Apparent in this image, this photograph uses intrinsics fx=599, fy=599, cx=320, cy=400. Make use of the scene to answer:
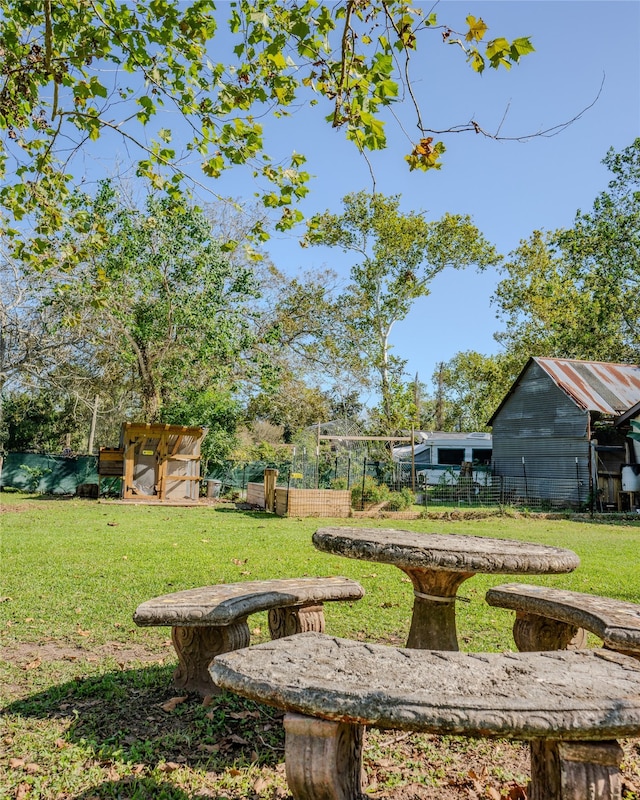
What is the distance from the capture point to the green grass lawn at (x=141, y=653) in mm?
2928

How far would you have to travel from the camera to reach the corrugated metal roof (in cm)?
2555

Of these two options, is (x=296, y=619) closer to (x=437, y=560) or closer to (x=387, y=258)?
(x=437, y=560)

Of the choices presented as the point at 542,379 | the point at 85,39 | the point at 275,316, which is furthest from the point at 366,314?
the point at 85,39

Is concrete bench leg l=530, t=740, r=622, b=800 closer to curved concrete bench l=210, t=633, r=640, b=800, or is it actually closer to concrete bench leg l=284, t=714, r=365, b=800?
curved concrete bench l=210, t=633, r=640, b=800

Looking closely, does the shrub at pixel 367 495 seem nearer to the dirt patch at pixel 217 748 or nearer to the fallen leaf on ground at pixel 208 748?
the dirt patch at pixel 217 748

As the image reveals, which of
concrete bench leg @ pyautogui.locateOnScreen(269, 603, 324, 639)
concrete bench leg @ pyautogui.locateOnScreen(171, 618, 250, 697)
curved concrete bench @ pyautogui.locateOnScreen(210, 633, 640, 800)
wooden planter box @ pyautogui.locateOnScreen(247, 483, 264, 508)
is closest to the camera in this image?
curved concrete bench @ pyautogui.locateOnScreen(210, 633, 640, 800)

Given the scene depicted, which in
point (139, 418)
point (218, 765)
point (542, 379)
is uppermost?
point (542, 379)

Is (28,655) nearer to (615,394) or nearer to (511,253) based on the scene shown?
(615,394)

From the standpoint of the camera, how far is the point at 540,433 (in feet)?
90.4

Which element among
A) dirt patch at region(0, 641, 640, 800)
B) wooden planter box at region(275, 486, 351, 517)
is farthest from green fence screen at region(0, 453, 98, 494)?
dirt patch at region(0, 641, 640, 800)

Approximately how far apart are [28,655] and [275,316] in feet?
77.4

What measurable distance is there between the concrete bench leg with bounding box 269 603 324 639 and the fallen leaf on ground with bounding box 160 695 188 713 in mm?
713

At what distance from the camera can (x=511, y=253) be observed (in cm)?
3497

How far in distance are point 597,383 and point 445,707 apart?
92.1ft
